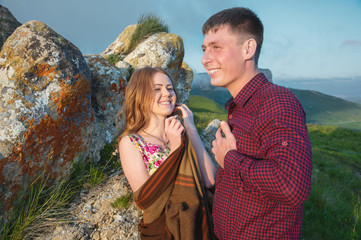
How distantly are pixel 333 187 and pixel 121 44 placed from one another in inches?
349

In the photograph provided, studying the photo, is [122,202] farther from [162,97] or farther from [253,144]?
[253,144]

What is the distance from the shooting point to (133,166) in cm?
254

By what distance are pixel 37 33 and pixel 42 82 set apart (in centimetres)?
78

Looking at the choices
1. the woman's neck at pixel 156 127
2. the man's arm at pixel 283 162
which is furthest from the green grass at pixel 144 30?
the man's arm at pixel 283 162

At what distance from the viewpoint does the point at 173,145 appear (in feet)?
8.48

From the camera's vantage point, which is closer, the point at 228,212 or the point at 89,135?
the point at 228,212

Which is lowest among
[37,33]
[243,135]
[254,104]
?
[243,135]

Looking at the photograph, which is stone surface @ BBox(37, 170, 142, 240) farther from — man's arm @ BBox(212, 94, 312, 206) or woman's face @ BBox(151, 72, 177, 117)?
man's arm @ BBox(212, 94, 312, 206)

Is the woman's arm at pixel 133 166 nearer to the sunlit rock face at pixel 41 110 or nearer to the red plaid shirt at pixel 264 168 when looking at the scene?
the red plaid shirt at pixel 264 168

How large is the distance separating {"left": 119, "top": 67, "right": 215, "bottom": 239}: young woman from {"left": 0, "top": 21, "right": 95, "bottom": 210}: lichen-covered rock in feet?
3.64

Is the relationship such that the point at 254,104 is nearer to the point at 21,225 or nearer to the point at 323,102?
the point at 21,225

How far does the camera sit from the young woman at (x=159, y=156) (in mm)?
2404

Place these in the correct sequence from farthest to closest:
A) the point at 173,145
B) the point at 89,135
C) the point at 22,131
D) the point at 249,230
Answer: the point at 89,135
the point at 22,131
the point at 173,145
the point at 249,230

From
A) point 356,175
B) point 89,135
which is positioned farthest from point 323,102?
point 89,135
